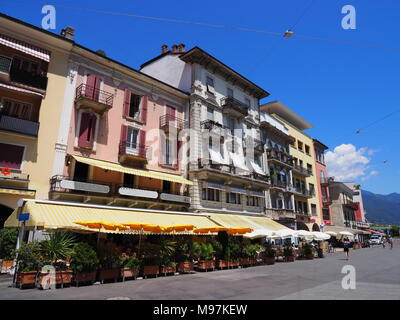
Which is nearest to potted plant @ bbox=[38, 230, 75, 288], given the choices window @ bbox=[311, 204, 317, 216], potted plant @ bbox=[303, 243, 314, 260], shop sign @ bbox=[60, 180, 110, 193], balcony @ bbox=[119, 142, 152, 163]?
shop sign @ bbox=[60, 180, 110, 193]

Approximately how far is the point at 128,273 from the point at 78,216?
4.16 m

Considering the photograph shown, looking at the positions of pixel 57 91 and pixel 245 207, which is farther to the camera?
pixel 245 207

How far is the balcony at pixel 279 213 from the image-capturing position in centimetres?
3198

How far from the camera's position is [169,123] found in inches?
932

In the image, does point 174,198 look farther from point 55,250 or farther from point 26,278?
point 26,278

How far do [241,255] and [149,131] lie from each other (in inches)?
456

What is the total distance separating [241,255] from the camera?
19016 mm

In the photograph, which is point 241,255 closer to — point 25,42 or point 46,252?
point 46,252

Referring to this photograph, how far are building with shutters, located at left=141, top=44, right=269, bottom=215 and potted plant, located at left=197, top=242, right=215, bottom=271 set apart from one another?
19.9 feet

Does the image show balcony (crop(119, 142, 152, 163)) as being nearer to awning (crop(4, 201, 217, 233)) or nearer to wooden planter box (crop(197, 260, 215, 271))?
awning (crop(4, 201, 217, 233))

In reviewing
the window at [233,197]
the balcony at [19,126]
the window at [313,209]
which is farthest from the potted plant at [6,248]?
the window at [313,209]

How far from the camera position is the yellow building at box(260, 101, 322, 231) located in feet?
128

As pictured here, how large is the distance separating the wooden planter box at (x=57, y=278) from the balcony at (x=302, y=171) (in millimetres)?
33236
